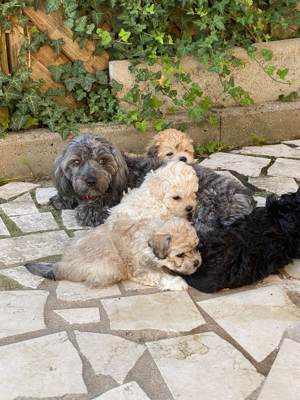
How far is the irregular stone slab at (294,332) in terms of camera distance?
111 inches

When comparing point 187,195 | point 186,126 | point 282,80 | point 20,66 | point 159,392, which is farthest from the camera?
point 282,80

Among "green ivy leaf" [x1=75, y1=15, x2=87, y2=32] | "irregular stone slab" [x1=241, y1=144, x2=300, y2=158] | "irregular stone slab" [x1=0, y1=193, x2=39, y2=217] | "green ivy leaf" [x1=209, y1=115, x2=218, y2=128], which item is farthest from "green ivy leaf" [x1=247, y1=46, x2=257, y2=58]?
"irregular stone slab" [x1=0, y1=193, x2=39, y2=217]

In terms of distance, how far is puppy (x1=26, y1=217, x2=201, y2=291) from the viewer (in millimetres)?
3295

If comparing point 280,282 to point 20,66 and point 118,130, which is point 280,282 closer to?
point 118,130

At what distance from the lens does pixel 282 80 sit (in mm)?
6723

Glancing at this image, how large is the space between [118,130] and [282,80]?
2.56m

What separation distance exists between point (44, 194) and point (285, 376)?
3405mm

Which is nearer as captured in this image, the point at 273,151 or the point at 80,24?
the point at 80,24

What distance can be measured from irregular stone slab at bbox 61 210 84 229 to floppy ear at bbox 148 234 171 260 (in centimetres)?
142

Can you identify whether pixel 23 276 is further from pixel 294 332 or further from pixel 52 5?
pixel 52 5

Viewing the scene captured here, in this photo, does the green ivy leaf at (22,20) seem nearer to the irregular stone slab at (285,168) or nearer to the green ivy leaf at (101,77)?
the green ivy leaf at (101,77)

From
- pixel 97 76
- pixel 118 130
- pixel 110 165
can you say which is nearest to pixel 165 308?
pixel 110 165

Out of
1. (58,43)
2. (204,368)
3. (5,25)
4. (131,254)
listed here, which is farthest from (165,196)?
(5,25)

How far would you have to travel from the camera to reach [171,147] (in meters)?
5.08
